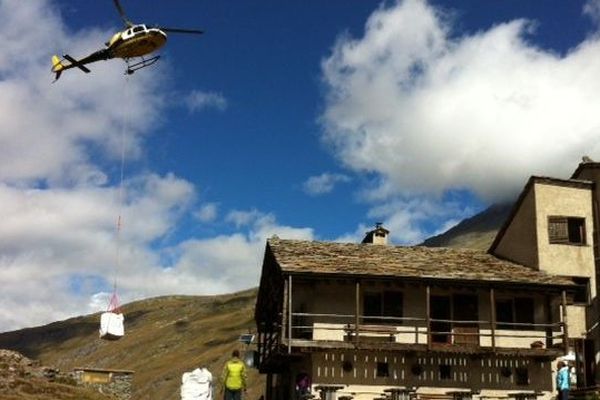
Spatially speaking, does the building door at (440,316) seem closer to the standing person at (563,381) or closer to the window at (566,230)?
Result: the window at (566,230)

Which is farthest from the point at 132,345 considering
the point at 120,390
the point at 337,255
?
the point at 337,255

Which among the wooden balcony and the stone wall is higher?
the wooden balcony

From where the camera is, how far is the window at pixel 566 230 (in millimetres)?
34969

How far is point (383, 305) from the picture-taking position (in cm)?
3106

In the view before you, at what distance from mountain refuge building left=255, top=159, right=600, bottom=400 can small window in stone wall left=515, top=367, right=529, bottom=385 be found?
0.05 m

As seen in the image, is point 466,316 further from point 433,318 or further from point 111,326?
point 111,326

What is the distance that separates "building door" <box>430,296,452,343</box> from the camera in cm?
3159

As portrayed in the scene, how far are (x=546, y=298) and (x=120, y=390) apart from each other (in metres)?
22.2

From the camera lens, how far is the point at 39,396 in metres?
26.9

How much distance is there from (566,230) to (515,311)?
5.70 m

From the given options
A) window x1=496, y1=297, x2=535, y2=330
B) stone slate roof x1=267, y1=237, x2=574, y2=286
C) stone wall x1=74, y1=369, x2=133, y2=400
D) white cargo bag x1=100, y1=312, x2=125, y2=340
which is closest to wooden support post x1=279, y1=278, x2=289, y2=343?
stone slate roof x1=267, y1=237, x2=574, y2=286

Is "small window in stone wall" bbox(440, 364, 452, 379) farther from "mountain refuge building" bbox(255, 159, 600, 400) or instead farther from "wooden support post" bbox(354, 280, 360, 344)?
"wooden support post" bbox(354, 280, 360, 344)

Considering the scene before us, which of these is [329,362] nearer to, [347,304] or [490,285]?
[347,304]

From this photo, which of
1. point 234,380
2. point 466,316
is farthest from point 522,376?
point 234,380
